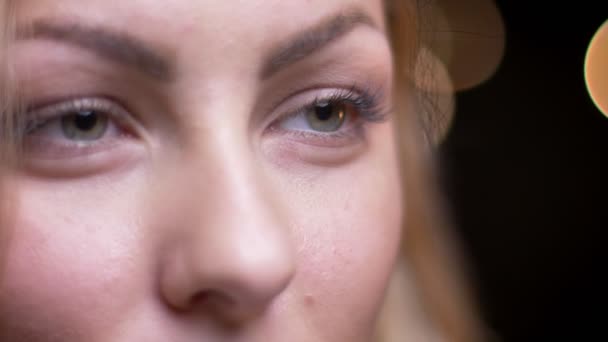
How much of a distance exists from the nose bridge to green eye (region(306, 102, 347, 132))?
181 millimetres

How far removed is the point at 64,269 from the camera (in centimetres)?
76

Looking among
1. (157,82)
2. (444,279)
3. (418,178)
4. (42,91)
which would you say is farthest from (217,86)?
(444,279)

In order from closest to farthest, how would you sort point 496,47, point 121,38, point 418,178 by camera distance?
1. point 121,38
2. point 418,178
3. point 496,47

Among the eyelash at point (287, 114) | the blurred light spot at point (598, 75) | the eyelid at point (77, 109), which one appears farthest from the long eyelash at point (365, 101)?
the blurred light spot at point (598, 75)

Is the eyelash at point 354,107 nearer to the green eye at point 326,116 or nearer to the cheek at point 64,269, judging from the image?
the green eye at point 326,116

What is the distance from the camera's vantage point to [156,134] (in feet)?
2.65

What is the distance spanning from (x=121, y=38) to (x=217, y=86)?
11 centimetres

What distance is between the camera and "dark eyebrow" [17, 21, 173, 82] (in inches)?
29.1

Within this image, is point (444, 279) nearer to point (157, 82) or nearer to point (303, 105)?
point (303, 105)

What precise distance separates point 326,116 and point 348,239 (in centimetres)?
17

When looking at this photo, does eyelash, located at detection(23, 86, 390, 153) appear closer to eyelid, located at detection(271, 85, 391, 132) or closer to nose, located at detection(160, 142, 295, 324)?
eyelid, located at detection(271, 85, 391, 132)

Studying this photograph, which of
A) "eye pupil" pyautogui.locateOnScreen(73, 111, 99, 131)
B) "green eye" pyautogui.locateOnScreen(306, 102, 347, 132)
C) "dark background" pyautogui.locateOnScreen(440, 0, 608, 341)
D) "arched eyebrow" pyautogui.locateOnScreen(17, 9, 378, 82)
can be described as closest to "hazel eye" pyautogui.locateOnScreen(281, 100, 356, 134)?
"green eye" pyautogui.locateOnScreen(306, 102, 347, 132)

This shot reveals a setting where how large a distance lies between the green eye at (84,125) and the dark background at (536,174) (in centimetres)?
247

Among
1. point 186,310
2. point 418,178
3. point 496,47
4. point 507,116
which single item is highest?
point 496,47
